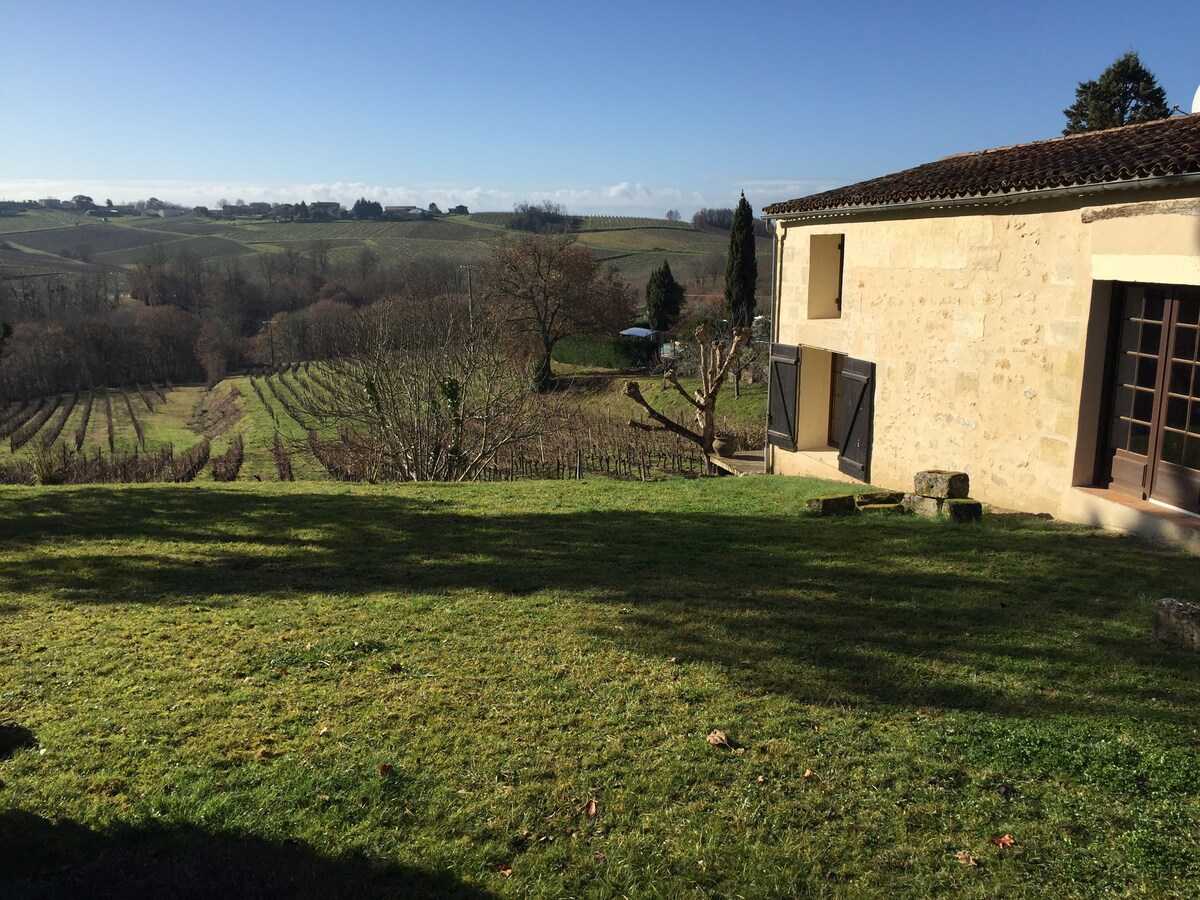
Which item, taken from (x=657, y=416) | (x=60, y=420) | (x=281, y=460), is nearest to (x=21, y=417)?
(x=60, y=420)

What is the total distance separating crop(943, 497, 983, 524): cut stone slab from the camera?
8.81 m

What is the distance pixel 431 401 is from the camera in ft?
59.8

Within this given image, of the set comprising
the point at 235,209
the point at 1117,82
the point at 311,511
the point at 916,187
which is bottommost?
the point at 311,511

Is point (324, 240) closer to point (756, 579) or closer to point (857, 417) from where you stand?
point (857, 417)

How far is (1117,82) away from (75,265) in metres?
119

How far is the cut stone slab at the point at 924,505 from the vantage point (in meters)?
9.16

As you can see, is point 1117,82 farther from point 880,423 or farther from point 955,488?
point 955,488

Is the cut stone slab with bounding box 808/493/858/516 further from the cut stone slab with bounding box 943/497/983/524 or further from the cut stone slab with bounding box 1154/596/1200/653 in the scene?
the cut stone slab with bounding box 1154/596/1200/653

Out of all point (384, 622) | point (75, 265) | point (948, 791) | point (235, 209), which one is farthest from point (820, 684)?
point (235, 209)

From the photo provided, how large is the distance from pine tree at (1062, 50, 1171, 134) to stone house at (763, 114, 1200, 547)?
17239 millimetres

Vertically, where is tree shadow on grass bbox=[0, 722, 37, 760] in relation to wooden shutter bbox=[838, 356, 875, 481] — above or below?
below

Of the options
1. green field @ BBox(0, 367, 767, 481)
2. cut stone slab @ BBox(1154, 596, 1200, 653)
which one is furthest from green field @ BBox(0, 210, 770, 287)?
cut stone slab @ BBox(1154, 596, 1200, 653)

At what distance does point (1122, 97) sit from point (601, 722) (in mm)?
30243

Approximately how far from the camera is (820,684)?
486cm
